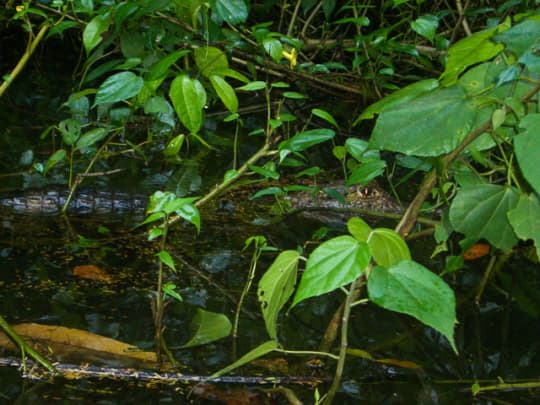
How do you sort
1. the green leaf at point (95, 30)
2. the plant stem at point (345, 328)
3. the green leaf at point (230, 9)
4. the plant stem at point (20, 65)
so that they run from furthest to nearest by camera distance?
the plant stem at point (20, 65) < the green leaf at point (95, 30) < the green leaf at point (230, 9) < the plant stem at point (345, 328)

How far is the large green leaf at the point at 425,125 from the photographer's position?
0.91 metres

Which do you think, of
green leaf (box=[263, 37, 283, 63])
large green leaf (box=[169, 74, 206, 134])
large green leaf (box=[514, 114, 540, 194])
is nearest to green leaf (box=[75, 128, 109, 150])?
green leaf (box=[263, 37, 283, 63])

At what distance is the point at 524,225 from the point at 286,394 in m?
0.50

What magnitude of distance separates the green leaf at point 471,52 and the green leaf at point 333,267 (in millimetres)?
362

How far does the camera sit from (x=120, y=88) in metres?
1.52

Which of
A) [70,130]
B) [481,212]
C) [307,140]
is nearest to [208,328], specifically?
[307,140]

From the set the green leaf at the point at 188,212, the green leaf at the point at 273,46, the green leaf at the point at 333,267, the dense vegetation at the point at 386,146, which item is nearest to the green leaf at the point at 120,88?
the dense vegetation at the point at 386,146

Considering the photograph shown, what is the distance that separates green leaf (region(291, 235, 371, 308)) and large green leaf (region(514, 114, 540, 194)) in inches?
7.4

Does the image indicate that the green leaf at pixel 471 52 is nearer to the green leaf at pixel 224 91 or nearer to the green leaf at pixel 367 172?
the green leaf at pixel 367 172

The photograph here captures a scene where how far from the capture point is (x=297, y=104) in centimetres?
359

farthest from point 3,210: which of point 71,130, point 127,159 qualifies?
point 127,159

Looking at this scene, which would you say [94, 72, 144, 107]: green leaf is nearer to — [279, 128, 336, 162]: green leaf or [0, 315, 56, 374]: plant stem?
[279, 128, 336, 162]: green leaf

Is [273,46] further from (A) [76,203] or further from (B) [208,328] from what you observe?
(A) [76,203]

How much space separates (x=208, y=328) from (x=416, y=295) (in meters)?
0.73
